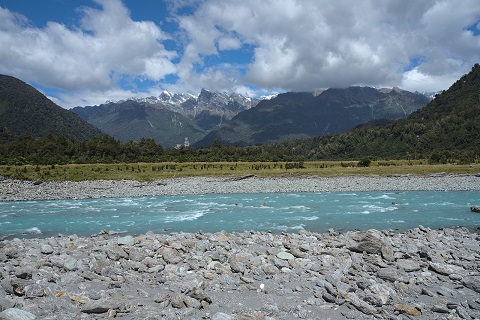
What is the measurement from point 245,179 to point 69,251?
60128mm

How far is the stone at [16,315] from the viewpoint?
825 centimetres

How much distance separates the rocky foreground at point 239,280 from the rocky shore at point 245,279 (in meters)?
0.04

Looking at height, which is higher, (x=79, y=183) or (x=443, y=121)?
(x=443, y=121)

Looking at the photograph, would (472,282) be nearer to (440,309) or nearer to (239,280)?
(440,309)

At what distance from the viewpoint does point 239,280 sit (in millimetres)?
12125

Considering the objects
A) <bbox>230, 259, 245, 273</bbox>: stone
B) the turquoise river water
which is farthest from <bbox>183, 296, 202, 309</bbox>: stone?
the turquoise river water

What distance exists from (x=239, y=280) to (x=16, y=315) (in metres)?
6.80

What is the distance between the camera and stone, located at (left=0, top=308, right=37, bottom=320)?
27.1 ft

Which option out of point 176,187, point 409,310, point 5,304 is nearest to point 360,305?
point 409,310

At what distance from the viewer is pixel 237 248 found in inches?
618

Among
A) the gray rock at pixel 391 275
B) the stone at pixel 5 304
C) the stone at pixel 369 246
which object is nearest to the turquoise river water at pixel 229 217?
the stone at pixel 369 246

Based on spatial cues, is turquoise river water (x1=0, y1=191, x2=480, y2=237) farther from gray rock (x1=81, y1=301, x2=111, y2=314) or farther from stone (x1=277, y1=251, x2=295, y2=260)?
gray rock (x1=81, y1=301, x2=111, y2=314)

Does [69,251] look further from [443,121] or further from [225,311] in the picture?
[443,121]

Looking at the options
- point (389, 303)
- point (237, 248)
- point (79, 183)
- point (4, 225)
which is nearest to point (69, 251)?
point (237, 248)
